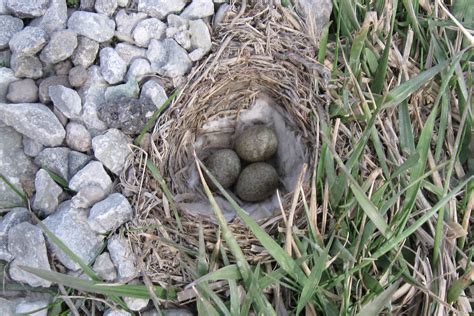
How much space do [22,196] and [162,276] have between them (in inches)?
16.2

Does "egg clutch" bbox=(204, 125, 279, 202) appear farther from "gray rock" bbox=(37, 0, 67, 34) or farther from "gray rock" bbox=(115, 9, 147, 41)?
"gray rock" bbox=(37, 0, 67, 34)

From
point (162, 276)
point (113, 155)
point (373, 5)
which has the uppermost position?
point (373, 5)

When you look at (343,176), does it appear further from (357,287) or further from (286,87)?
(286,87)

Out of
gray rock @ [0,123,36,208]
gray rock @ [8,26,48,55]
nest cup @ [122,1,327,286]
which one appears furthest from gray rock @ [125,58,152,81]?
gray rock @ [0,123,36,208]

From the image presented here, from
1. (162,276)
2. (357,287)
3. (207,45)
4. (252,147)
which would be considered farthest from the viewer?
(252,147)

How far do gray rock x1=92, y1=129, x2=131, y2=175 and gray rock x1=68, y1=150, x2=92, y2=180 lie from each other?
0.04 meters

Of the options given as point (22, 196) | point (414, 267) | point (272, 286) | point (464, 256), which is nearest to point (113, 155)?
point (22, 196)

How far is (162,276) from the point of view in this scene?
1350 millimetres

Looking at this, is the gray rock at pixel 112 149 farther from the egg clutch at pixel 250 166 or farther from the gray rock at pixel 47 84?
the egg clutch at pixel 250 166

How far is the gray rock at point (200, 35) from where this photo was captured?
58.6 inches

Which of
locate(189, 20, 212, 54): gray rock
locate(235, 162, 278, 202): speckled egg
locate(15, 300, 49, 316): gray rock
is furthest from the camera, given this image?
locate(235, 162, 278, 202): speckled egg

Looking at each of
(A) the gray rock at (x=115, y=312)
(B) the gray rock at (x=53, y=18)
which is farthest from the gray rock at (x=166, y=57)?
(A) the gray rock at (x=115, y=312)

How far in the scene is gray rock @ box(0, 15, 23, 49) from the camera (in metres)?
1.39

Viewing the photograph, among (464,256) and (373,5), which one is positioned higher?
(373,5)
